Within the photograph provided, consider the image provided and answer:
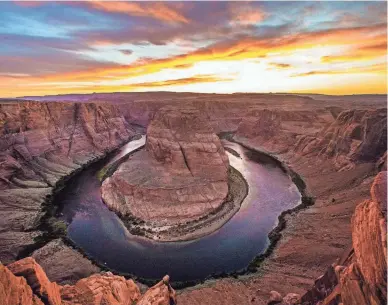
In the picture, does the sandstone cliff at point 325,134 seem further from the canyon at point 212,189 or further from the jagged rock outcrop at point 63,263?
the jagged rock outcrop at point 63,263

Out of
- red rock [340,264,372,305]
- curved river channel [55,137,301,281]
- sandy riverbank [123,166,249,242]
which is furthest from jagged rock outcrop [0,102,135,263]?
red rock [340,264,372,305]

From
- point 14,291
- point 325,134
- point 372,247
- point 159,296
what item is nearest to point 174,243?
point 159,296

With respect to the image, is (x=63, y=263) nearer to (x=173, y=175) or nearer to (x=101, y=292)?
(x=101, y=292)

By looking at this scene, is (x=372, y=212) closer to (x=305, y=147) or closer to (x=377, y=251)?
(x=377, y=251)

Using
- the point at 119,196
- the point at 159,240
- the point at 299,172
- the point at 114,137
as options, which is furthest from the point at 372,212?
Result: the point at 114,137

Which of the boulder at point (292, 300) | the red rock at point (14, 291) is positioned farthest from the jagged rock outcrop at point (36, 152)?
the boulder at point (292, 300)
